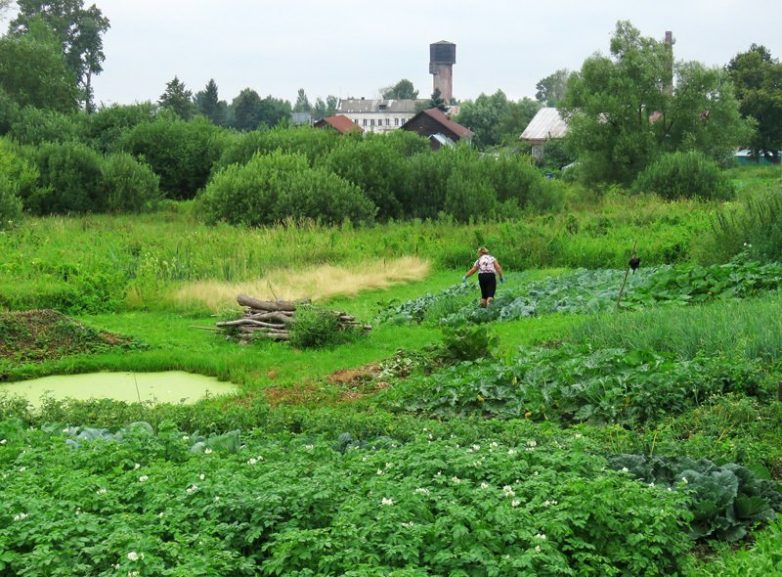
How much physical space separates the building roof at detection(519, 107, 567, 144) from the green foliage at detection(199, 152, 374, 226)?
47.3m

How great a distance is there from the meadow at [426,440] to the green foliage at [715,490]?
0.7 inches

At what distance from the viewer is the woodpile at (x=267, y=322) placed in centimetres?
1644

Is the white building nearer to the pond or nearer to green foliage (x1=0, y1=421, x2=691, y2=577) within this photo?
the pond

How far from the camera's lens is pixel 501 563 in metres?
5.55

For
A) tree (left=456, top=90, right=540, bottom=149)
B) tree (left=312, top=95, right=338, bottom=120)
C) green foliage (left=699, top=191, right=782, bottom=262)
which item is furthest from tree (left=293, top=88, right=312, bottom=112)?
green foliage (left=699, top=191, right=782, bottom=262)

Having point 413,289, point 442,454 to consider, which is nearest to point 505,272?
point 413,289

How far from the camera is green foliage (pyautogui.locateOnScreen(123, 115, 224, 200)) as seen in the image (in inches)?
2060

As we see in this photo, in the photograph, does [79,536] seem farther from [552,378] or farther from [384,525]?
[552,378]

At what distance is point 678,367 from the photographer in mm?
10594

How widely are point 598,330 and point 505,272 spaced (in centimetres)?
1246

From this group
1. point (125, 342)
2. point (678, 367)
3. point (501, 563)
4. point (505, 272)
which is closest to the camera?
point (501, 563)

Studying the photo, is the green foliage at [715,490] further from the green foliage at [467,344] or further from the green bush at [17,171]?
the green bush at [17,171]

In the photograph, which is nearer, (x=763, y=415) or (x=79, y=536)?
(x=79, y=536)

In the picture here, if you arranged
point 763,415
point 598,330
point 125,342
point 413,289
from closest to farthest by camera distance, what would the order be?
point 763,415
point 598,330
point 125,342
point 413,289
